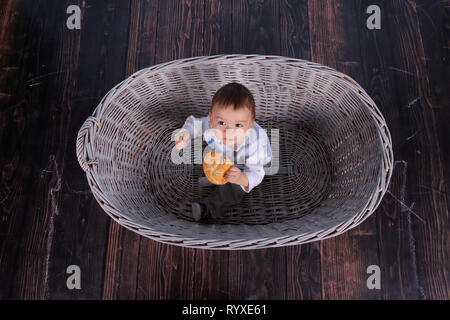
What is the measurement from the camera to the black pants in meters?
0.90

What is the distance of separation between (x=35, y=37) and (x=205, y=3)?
0.59m

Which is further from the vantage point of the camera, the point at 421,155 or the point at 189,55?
the point at 189,55

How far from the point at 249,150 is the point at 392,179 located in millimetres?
463

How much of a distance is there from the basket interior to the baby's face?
0.19m

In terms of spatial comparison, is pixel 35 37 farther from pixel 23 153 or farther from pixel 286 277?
pixel 286 277

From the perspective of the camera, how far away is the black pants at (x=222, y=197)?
0.90 metres

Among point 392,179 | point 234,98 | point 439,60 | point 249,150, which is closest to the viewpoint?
point 234,98

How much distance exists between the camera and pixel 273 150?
101 centimetres

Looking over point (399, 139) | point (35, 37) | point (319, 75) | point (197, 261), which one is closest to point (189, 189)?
point (197, 261)

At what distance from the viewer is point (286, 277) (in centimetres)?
93

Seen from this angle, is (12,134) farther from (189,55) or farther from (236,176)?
(236,176)

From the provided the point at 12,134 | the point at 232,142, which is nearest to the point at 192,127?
the point at 232,142

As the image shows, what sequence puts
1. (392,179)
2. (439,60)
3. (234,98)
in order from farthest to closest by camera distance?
(439,60) < (392,179) < (234,98)

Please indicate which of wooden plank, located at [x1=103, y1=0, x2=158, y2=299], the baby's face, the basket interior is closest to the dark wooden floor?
wooden plank, located at [x1=103, y1=0, x2=158, y2=299]
